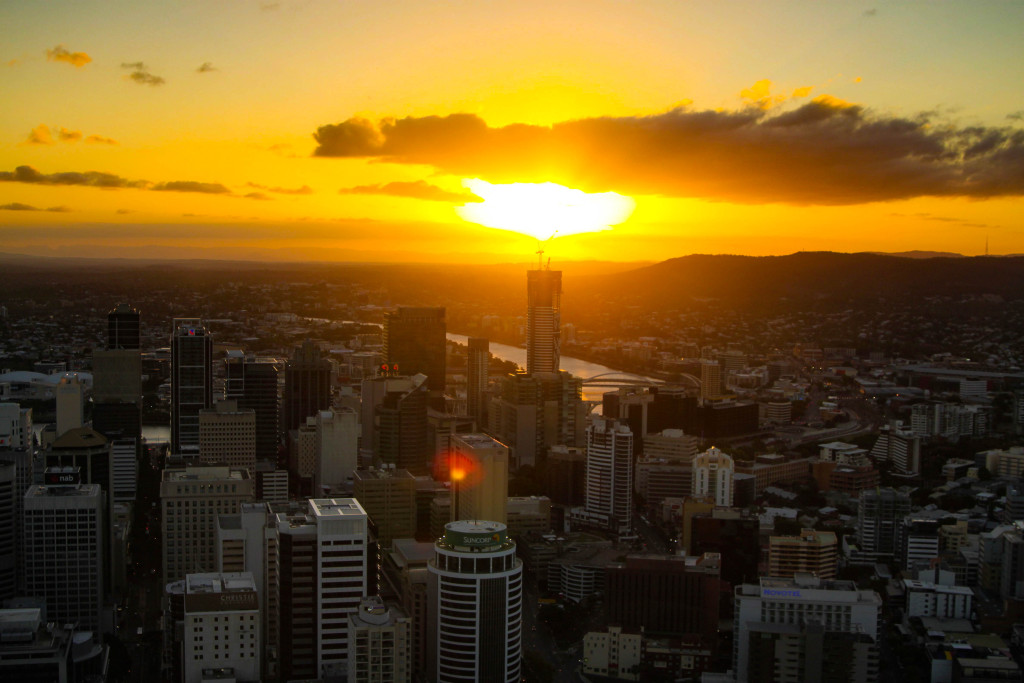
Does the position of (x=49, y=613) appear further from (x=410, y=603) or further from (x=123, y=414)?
(x=123, y=414)

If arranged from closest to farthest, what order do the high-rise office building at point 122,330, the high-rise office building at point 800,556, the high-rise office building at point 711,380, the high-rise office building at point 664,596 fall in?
the high-rise office building at point 664,596 → the high-rise office building at point 800,556 → the high-rise office building at point 122,330 → the high-rise office building at point 711,380

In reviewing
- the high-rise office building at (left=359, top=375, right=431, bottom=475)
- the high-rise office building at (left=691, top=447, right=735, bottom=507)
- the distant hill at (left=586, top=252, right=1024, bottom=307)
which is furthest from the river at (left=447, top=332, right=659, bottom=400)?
the high-rise office building at (left=691, top=447, right=735, bottom=507)

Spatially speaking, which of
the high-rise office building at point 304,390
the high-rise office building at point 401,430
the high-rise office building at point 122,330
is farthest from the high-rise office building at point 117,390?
the high-rise office building at point 401,430

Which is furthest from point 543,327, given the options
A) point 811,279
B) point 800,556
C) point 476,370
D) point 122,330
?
point 800,556

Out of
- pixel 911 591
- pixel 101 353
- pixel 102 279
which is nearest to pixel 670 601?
pixel 911 591

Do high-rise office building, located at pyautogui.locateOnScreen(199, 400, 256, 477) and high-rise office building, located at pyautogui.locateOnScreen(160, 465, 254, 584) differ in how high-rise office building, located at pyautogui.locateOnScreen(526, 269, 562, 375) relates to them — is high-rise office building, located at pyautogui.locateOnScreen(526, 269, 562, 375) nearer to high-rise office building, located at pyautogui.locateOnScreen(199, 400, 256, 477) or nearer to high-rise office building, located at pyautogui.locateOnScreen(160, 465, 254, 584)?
high-rise office building, located at pyautogui.locateOnScreen(199, 400, 256, 477)

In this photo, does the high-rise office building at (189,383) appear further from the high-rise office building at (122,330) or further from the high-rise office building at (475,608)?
the high-rise office building at (475,608)
